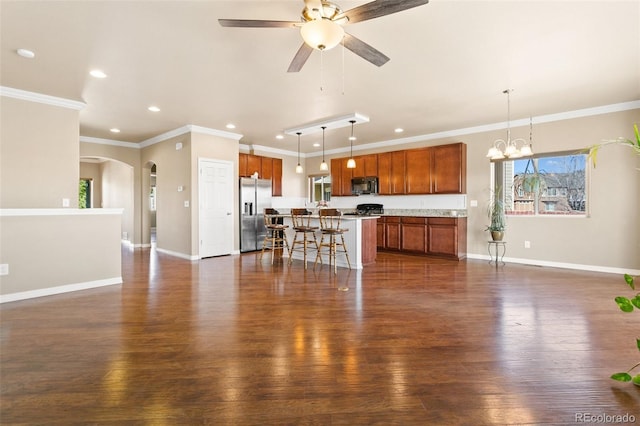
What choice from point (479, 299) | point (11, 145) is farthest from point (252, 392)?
point (11, 145)

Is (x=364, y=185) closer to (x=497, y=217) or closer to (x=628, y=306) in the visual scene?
(x=497, y=217)

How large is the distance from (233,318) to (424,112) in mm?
4410

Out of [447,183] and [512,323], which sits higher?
[447,183]

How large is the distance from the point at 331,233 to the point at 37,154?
439cm

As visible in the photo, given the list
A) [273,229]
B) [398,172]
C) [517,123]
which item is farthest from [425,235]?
[273,229]

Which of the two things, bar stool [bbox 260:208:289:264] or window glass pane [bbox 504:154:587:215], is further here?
bar stool [bbox 260:208:289:264]

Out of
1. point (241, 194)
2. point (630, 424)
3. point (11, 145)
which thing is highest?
point (11, 145)

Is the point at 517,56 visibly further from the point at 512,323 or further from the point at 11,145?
the point at 11,145

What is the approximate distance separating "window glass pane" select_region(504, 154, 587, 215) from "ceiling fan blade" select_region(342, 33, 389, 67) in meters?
4.69

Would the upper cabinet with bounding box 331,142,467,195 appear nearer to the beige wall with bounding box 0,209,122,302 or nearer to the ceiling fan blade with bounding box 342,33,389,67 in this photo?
the ceiling fan blade with bounding box 342,33,389,67

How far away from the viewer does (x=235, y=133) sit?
6.77 metres

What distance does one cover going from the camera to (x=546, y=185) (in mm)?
5656

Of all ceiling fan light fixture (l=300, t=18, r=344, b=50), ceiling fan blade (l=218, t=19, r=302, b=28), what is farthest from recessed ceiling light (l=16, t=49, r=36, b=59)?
ceiling fan light fixture (l=300, t=18, r=344, b=50)

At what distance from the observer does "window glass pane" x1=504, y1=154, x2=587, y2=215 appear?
5.33 meters
